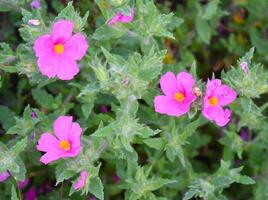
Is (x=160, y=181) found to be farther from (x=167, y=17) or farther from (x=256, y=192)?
(x=167, y=17)

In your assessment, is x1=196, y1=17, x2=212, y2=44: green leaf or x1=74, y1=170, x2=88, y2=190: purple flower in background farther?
x1=196, y1=17, x2=212, y2=44: green leaf

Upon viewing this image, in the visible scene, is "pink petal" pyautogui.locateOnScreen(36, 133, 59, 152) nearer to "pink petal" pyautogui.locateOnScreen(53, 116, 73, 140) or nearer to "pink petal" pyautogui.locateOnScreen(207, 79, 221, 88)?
"pink petal" pyautogui.locateOnScreen(53, 116, 73, 140)

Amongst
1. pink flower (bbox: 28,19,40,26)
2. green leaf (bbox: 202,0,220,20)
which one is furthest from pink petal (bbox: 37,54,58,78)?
green leaf (bbox: 202,0,220,20)

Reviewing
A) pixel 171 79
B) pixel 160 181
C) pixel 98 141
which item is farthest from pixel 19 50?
pixel 160 181

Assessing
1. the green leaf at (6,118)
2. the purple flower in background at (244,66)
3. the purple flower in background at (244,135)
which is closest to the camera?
the purple flower in background at (244,66)

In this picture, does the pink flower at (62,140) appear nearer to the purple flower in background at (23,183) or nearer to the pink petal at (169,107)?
the pink petal at (169,107)

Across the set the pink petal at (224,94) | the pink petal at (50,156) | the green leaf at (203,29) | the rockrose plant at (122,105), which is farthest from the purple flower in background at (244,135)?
the pink petal at (50,156)

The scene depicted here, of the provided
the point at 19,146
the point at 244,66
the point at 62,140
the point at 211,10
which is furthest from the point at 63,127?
the point at 211,10
